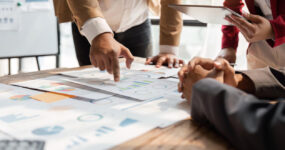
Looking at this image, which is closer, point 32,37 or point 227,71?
point 227,71

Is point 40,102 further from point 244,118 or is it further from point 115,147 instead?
point 244,118

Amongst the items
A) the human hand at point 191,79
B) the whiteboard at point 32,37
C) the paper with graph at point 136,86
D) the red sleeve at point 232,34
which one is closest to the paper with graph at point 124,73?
the paper with graph at point 136,86

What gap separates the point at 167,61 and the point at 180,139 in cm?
82

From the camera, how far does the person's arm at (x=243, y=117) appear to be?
1.21 feet

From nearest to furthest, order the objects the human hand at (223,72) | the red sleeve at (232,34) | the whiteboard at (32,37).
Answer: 1. the human hand at (223,72)
2. the red sleeve at (232,34)
3. the whiteboard at (32,37)

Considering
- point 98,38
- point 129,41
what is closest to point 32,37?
point 129,41

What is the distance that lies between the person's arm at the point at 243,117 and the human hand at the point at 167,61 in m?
0.73

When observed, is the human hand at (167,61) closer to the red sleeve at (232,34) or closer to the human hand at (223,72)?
the red sleeve at (232,34)

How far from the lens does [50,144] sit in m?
0.41

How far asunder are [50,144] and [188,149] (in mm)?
215

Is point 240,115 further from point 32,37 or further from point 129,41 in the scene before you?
point 32,37

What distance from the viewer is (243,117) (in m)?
0.39

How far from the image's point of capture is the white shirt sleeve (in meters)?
0.87

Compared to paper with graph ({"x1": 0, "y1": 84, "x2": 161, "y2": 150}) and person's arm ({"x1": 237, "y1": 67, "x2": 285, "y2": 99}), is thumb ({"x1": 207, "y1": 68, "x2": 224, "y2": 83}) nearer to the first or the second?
person's arm ({"x1": 237, "y1": 67, "x2": 285, "y2": 99})
